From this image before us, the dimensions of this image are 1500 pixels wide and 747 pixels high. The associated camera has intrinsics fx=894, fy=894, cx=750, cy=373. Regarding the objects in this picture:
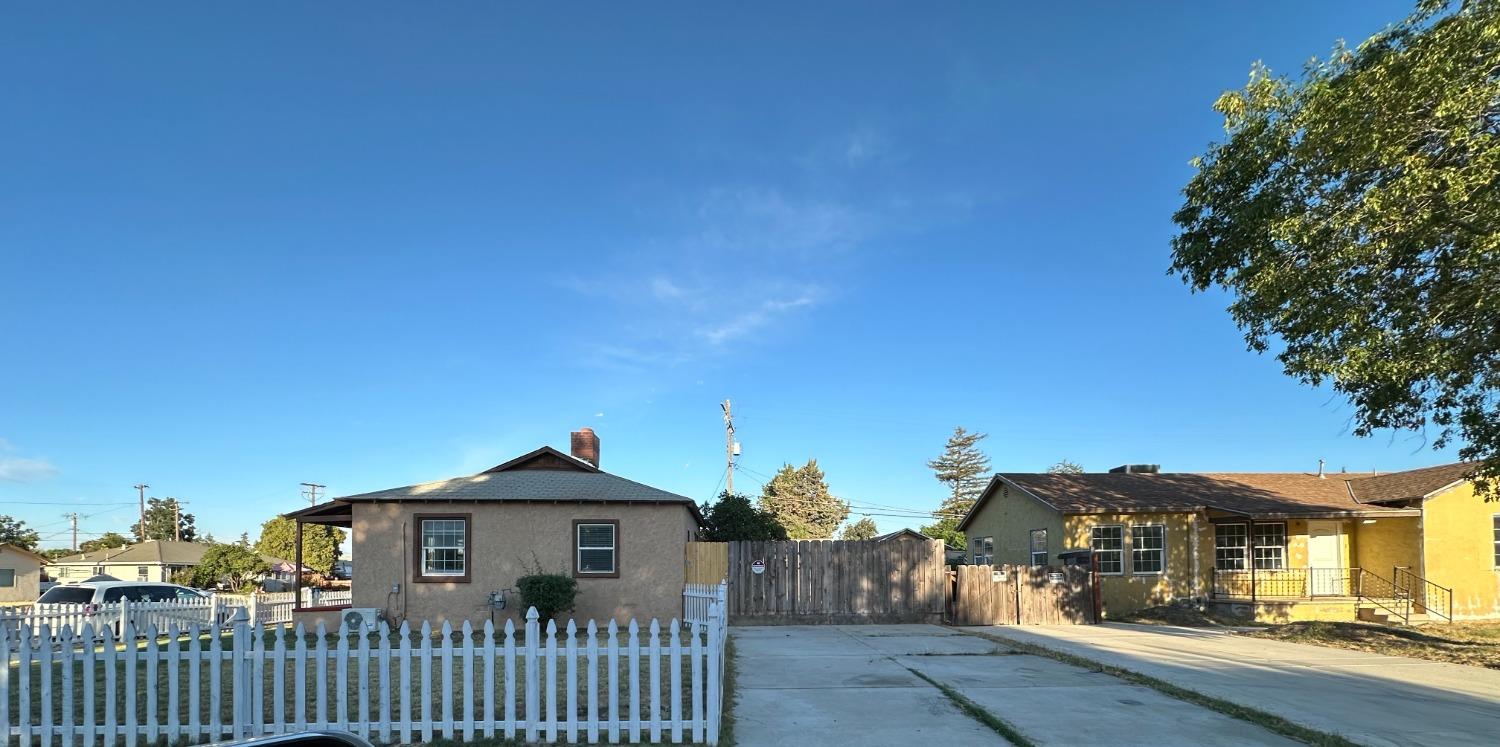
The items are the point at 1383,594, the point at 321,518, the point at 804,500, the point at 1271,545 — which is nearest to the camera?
the point at 321,518

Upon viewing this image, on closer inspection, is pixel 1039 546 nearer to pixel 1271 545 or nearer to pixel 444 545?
pixel 1271 545

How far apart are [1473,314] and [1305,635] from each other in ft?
26.7

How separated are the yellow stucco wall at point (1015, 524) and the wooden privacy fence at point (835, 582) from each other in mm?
4751

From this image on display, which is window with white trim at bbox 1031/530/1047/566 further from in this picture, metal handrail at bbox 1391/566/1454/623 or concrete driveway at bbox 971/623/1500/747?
metal handrail at bbox 1391/566/1454/623

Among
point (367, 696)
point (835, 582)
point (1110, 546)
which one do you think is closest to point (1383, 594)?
point (1110, 546)

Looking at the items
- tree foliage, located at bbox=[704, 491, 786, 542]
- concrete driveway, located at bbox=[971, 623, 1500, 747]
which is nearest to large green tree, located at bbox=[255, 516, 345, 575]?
tree foliage, located at bbox=[704, 491, 786, 542]

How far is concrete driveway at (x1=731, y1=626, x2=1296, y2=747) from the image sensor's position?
7660 mm

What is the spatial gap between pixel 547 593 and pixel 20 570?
50.6m

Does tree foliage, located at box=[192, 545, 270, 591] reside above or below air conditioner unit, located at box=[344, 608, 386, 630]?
below

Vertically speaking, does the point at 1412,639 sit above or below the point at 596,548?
below

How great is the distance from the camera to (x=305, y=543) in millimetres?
48219

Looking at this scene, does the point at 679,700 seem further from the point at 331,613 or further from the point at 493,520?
the point at 331,613

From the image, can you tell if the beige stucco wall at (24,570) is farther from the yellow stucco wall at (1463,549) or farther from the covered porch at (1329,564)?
the yellow stucco wall at (1463,549)

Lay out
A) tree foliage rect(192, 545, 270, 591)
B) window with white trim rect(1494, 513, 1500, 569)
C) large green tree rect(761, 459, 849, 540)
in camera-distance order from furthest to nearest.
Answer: large green tree rect(761, 459, 849, 540)
tree foliage rect(192, 545, 270, 591)
window with white trim rect(1494, 513, 1500, 569)
